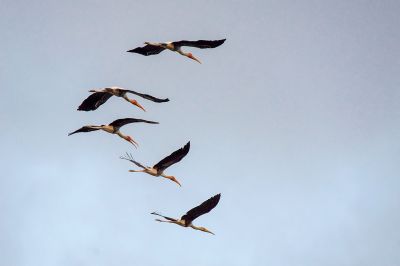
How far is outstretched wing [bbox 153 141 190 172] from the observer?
48.5 m

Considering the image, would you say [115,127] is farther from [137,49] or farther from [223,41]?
[223,41]

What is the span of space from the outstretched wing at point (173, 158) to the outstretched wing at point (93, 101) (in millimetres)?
4574

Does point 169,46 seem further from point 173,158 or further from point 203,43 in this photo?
point 173,158

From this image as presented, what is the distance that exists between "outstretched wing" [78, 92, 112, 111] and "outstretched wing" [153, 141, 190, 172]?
457 centimetres

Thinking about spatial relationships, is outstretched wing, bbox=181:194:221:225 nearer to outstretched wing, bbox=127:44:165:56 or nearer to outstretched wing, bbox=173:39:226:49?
outstretched wing, bbox=173:39:226:49

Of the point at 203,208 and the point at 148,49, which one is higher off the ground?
the point at 148,49

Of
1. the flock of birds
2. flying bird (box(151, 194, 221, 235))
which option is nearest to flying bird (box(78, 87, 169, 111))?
the flock of birds

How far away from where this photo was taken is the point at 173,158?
49.9 metres

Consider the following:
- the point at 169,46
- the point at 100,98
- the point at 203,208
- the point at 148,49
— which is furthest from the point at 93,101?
the point at 203,208

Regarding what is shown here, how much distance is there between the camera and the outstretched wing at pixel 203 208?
49688 millimetres

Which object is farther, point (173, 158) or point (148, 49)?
point (148, 49)

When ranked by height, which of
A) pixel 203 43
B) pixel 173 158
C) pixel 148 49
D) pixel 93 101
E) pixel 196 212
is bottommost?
pixel 196 212

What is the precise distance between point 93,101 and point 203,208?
816cm

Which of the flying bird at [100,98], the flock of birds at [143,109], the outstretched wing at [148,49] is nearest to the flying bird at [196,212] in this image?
the flock of birds at [143,109]
